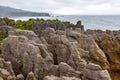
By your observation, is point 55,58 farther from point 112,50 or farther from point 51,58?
point 112,50

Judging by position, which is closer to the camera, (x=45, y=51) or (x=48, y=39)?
(x=45, y=51)

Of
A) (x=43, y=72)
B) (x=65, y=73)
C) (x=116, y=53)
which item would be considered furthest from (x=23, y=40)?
(x=116, y=53)

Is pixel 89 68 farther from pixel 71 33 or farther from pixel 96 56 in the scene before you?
pixel 71 33

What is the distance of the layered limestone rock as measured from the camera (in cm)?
2772

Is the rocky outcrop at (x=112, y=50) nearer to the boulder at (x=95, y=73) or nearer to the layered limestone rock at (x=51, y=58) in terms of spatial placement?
the layered limestone rock at (x=51, y=58)

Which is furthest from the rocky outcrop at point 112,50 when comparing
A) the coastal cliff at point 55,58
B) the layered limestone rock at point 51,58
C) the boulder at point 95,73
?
the boulder at point 95,73

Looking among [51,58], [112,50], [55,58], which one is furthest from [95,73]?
[112,50]

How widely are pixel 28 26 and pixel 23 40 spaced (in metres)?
46.3

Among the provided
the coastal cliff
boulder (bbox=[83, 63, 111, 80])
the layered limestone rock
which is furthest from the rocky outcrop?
boulder (bbox=[83, 63, 111, 80])

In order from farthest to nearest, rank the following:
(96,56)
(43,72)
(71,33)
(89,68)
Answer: (71,33) < (96,56) < (43,72) < (89,68)

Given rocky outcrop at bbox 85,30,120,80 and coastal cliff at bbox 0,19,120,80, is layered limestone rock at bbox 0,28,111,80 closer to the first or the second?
coastal cliff at bbox 0,19,120,80

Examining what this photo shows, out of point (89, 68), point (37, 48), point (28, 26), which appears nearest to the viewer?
point (89, 68)

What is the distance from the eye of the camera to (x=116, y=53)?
45.6 metres

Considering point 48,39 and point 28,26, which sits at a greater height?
point 48,39
